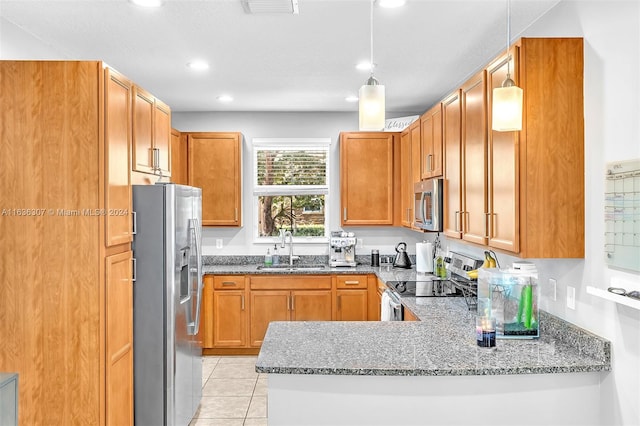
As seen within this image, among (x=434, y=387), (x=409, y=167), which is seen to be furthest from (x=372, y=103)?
(x=409, y=167)

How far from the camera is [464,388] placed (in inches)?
74.5

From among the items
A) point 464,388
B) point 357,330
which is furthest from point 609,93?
point 357,330

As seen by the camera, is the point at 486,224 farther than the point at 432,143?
No

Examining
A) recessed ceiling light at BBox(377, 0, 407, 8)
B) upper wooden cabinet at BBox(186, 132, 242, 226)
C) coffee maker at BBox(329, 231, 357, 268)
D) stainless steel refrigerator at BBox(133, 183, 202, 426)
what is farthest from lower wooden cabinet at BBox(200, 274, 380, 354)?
recessed ceiling light at BBox(377, 0, 407, 8)

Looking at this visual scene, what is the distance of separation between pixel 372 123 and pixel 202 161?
3.29 m

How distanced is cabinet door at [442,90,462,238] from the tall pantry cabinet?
209cm

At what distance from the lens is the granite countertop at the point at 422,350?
1.84 metres

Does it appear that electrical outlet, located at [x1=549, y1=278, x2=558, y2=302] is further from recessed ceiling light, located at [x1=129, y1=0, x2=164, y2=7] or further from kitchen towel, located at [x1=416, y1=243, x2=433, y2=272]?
recessed ceiling light, located at [x1=129, y1=0, x2=164, y2=7]

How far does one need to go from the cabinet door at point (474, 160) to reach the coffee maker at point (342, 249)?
217 cm

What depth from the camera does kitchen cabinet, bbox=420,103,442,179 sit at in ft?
11.3

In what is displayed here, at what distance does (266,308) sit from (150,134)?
224cm

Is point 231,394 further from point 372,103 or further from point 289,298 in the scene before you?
point 372,103

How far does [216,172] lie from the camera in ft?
16.1

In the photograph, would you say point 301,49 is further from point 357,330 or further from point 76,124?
point 357,330
